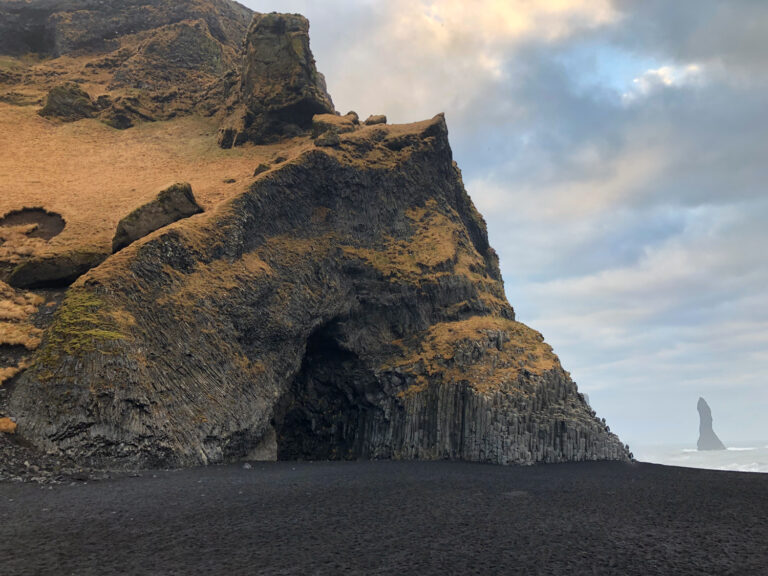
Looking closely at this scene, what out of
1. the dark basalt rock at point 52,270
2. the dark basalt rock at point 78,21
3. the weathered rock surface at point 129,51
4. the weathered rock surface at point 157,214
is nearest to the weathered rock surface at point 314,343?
the weathered rock surface at point 157,214

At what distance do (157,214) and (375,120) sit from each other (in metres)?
29.3

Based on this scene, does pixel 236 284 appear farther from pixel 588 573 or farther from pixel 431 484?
pixel 588 573

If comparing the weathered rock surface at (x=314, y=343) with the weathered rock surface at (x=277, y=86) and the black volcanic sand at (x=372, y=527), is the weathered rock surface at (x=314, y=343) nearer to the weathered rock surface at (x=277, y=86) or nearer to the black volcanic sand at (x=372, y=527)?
the black volcanic sand at (x=372, y=527)

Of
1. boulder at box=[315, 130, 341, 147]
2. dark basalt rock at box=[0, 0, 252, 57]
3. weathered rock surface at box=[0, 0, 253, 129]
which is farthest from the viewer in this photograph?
dark basalt rock at box=[0, 0, 252, 57]

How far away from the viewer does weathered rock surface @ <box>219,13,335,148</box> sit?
51.7 metres

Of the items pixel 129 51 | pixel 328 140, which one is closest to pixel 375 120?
pixel 328 140

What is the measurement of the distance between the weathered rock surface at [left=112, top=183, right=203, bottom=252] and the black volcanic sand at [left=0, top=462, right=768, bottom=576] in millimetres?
15530

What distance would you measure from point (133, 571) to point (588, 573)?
9.07 m

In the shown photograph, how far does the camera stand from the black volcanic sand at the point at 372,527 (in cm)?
998

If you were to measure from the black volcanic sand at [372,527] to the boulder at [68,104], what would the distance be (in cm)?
5135

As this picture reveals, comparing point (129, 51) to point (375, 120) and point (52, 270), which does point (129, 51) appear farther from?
point (52, 270)

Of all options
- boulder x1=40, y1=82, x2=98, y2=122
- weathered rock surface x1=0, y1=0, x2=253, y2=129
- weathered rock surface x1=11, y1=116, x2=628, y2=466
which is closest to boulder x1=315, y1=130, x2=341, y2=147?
weathered rock surface x1=11, y1=116, x2=628, y2=466

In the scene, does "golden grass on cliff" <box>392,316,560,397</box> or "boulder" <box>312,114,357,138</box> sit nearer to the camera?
"golden grass on cliff" <box>392,316,560,397</box>

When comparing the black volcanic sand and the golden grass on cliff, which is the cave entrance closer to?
the golden grass on cliff
